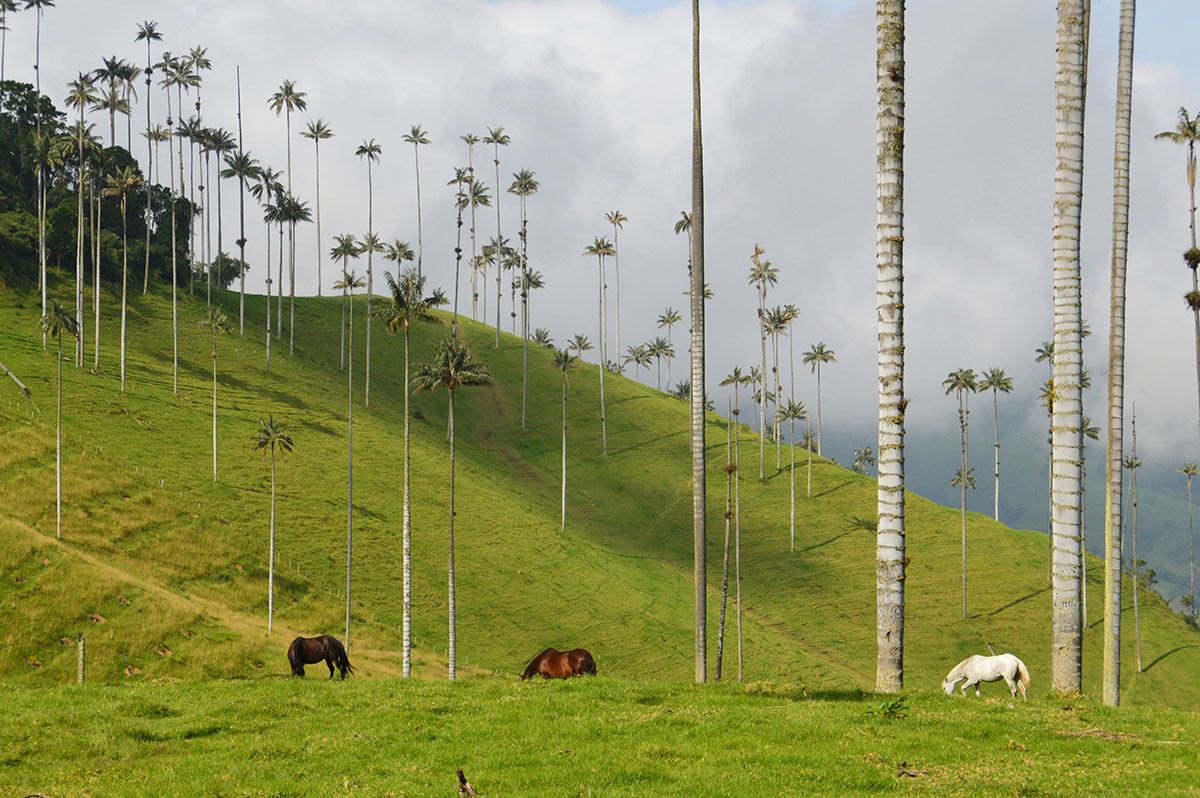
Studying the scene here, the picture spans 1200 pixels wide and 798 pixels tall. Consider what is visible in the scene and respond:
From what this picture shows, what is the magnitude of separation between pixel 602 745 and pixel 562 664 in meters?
21.4

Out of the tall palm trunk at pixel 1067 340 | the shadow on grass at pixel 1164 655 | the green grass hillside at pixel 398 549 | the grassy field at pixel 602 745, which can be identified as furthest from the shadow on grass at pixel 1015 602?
the grassy field at pixel 602 745

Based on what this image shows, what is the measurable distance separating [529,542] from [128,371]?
62761 mm

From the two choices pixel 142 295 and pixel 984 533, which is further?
pixel 142 295

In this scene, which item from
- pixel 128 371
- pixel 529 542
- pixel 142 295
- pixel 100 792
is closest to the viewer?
pixel 100 792

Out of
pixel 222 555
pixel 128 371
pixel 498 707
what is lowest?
pixel 222 555

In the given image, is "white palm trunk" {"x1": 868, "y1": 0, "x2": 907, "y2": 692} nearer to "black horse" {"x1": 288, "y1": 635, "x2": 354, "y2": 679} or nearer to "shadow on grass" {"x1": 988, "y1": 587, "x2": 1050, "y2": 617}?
"black horse" {"x1": 288, "y1": 635, "x2": 354, "y2": 679}

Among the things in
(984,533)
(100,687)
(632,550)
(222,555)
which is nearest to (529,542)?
(632,550)

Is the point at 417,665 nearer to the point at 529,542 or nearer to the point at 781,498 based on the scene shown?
the point at 529,542

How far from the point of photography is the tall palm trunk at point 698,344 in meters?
38.7

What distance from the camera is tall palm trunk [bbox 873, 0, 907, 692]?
74.6ft

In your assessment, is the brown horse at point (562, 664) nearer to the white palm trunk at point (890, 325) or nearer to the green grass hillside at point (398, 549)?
the white palm trunk at point (890, 325)

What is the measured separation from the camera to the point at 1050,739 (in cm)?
1914

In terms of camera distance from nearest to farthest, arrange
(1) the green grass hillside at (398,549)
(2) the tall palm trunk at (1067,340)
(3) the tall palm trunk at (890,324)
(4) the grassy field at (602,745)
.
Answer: (4) the grassy field at (602,745) < (3) the tall palm trunk at (890,324) < (2) the tall palm trunk at (1067,340) < (1) the green grass hillside at (398,549)

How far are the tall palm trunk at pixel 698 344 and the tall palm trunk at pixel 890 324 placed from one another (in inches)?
592
